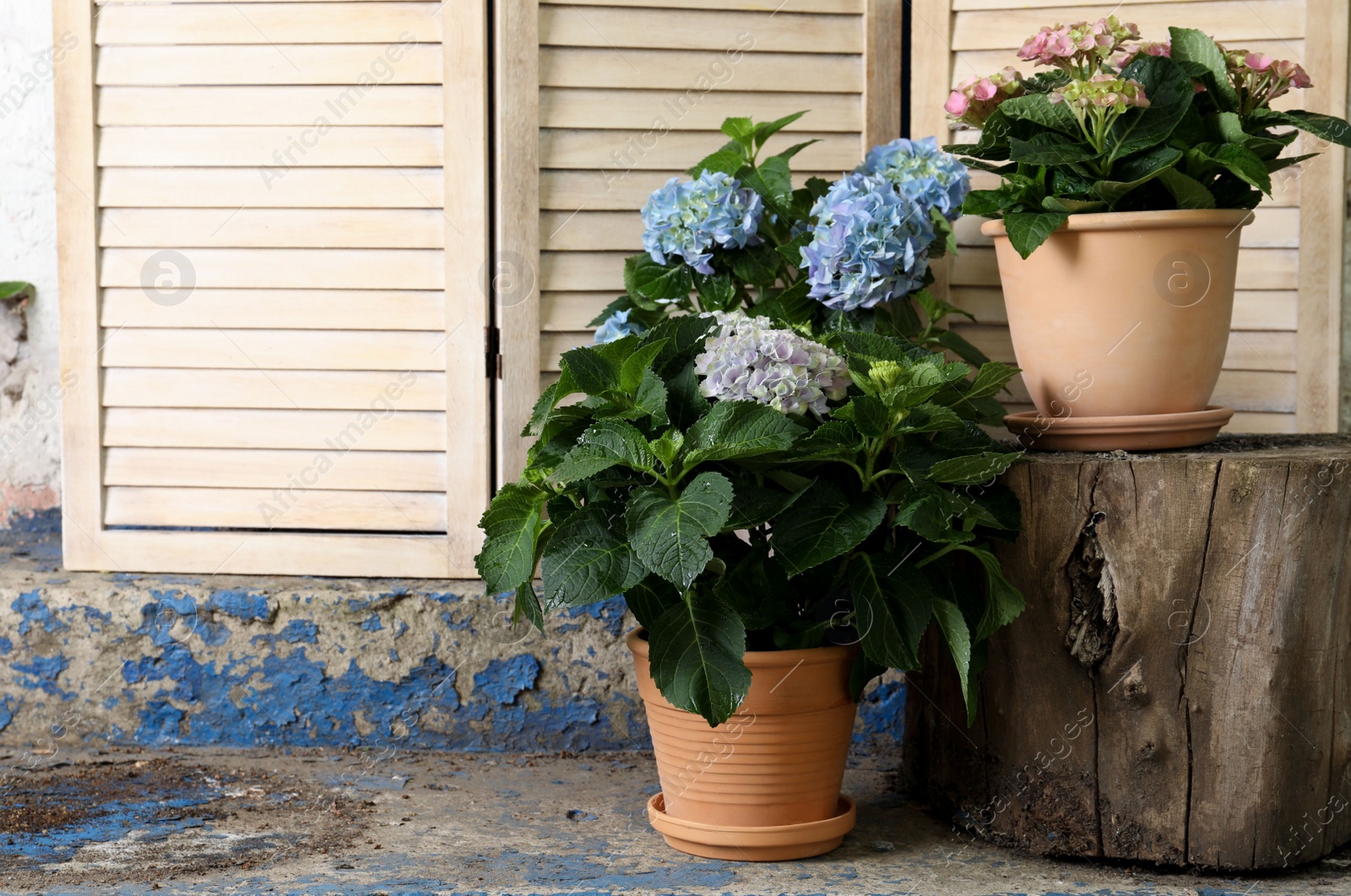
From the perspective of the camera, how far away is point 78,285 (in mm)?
2225

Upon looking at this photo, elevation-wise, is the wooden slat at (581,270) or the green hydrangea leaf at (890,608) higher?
the wooden slat at (581,270)

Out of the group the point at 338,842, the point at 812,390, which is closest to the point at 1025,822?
the point at 812,390

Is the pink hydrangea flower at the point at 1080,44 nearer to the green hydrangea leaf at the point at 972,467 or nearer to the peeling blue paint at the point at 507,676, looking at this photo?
the green hydrangea leaf at the point at 972,467

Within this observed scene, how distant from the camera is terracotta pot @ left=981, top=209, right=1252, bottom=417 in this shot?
174cm

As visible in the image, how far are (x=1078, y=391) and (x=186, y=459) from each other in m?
1.69

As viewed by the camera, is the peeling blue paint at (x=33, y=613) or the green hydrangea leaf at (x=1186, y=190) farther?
the peeling blue paint at (x=33, y=613)

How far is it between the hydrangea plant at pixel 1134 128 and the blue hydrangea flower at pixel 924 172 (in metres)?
0.11

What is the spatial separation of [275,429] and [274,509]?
0.16 metres

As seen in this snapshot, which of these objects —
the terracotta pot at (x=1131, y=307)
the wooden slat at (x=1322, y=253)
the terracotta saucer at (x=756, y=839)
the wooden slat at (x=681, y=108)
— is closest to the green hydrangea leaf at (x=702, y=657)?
the terracotta saucer at (x=756, y=839)

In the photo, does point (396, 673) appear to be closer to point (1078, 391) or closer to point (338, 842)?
point (338, 842)

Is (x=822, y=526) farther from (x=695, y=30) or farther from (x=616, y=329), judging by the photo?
(x=695, y=30)

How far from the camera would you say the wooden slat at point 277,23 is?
7.10 feet

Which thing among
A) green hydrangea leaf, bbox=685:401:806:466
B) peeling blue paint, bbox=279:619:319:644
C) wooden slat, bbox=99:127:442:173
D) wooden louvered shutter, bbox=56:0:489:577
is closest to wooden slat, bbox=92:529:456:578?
wooden louvered shutter, bbox=56:0:489:577

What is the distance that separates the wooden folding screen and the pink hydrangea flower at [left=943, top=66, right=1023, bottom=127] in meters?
0.29
